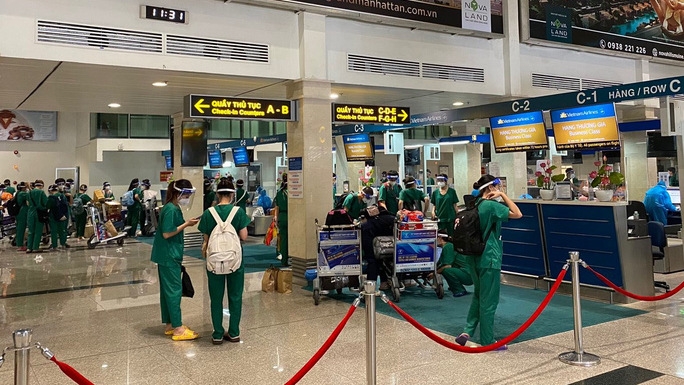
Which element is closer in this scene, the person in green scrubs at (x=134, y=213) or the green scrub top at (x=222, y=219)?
the green scrub top at (x=222, y=219)

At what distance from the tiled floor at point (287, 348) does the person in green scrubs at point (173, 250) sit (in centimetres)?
25

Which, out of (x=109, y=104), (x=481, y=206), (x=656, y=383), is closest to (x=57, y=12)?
(x=109, y=104)

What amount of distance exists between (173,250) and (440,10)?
22.7 ft

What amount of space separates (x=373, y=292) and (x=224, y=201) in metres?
2.36

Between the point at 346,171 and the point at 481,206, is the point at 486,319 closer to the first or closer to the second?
the point at 481,206

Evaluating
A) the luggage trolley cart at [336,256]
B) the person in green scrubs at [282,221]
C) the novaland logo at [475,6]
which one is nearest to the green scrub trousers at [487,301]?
the luggage trolley cart at [336,256]

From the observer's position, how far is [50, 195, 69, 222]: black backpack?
13.1 meters

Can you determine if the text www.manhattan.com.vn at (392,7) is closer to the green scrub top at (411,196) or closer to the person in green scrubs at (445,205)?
the person in green scrubs at (445,205)

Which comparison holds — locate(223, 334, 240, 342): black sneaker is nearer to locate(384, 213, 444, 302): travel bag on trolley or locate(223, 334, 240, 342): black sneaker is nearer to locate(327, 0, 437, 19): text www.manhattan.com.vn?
locate(384, 213, 444, 302): travel bag on trolley

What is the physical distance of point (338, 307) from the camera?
6.88 metres

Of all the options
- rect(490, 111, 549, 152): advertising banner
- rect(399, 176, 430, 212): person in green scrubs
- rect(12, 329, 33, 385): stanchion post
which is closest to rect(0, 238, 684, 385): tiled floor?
rect(12, 329, 33, 385): stanchion post

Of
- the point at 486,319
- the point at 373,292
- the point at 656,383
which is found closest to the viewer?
the point at 373,292

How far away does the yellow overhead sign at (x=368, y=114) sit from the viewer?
938cm

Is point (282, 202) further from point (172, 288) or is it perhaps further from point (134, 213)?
point (134, 213)
